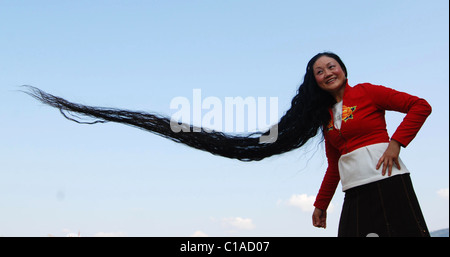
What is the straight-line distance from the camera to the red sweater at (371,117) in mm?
3164

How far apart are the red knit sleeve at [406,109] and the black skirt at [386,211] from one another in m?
0.28

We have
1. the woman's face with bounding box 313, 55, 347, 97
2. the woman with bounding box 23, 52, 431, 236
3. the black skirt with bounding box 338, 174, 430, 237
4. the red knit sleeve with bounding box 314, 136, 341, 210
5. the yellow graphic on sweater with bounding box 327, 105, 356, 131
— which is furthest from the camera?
the red knit sleeve with bounding box 314, 136, 341, 210

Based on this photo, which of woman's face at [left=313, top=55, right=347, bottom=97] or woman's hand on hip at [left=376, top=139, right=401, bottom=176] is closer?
woman's hand on hip at [left=376, top=139, right=401, bottom=176]

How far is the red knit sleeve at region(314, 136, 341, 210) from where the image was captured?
3.67 m

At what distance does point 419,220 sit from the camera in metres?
2.98

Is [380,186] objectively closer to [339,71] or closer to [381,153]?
[381,153]

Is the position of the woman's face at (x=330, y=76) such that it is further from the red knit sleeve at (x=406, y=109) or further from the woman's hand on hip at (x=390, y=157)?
the woman's hand on hip at (x=390, y=157)

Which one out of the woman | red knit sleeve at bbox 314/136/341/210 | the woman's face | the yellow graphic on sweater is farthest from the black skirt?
the woman's face

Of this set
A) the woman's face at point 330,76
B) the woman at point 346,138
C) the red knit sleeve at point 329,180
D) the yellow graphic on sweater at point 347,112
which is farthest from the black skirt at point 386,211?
the woman's face at point 330,76

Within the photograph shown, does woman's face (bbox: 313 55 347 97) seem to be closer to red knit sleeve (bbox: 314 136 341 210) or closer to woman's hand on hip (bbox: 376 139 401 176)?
red knit sleeve (bbox: 314 136 341 210)

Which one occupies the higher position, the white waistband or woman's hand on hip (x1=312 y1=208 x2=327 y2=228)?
the white waistband

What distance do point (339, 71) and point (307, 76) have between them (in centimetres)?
33

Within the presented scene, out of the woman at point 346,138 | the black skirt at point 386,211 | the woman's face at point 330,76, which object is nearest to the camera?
the black skirt at point 386,211

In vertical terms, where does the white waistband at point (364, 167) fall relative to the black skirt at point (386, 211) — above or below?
above
